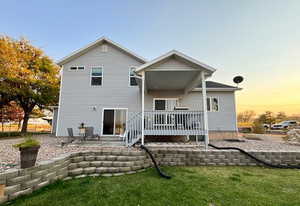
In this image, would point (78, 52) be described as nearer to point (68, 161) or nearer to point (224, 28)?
point (68, 161)

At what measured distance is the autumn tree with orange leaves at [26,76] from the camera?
12.2 meters

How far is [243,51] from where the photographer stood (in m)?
12.1

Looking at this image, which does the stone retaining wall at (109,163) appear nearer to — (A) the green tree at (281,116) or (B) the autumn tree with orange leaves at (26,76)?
(B) the autumn tree with orange leaves at (26,76)

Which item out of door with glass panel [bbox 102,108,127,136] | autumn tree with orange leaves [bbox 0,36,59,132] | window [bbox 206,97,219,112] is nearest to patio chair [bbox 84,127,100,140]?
door with glass panel [bbox 102,108,127,136]

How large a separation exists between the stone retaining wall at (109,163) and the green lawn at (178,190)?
0.30 m

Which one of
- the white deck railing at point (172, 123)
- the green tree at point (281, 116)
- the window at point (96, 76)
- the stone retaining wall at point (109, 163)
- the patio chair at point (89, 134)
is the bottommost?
the stone retaining wall at point (109, 163)

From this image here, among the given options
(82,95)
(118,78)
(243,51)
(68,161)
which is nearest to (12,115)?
(82,95)

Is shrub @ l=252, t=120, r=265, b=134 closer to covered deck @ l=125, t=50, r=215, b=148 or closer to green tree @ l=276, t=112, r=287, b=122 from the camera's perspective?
green tree @ l=276, t=112, r=287, b=122

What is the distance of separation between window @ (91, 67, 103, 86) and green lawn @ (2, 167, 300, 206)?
287 inches

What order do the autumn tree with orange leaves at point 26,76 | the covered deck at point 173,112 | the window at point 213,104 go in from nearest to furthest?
the covered deck at point 173,112 < the window at point 213,104 < the autumn tree with orange leaves at point 26,76

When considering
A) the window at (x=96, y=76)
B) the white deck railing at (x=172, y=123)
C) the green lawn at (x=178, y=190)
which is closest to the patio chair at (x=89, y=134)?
the white deck railing at (x=172, y=123)

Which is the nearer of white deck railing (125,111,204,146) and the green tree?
white deck railing (125,111,204,146)

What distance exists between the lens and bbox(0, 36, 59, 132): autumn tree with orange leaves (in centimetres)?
1225

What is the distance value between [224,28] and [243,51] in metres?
3.06
